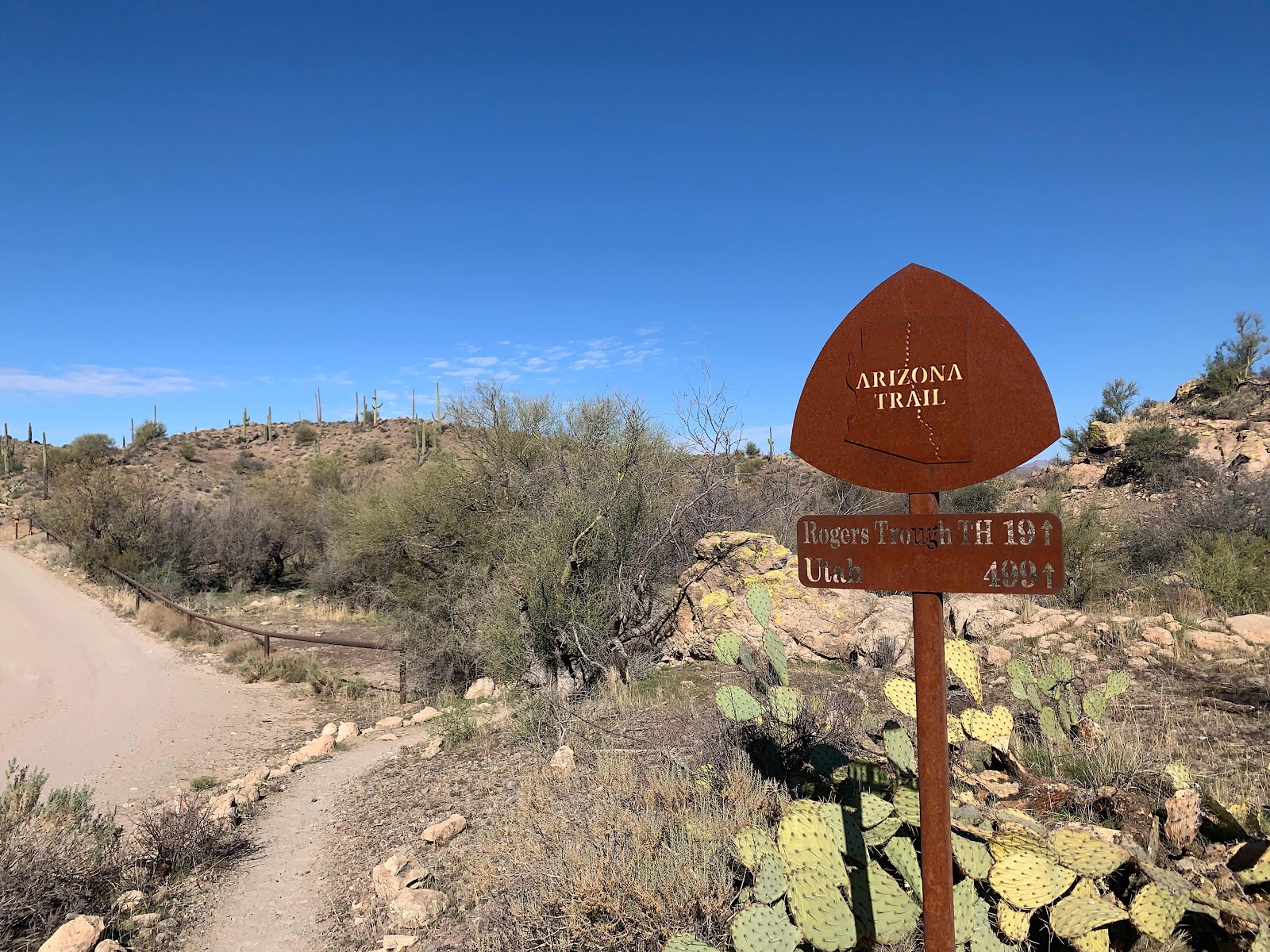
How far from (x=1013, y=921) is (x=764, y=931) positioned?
106cm

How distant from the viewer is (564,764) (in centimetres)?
604

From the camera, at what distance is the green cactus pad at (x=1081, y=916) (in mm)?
2830

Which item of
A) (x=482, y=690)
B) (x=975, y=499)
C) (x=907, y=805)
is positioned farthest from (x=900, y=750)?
(x=975, y=499)

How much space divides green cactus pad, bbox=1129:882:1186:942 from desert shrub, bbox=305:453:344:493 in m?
32.1

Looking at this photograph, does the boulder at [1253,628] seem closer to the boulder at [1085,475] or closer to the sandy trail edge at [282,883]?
the sandy trail edge at [282,883]

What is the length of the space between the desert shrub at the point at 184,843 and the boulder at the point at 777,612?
576 centimetres

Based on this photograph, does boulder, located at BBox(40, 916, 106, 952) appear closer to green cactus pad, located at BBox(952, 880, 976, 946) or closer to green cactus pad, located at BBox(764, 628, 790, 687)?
green cactus pad, located at BBox(764, 628, 790, 687)

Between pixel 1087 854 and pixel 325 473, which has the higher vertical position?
pixel 325 473

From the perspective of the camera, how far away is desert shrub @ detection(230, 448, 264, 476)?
159 ft

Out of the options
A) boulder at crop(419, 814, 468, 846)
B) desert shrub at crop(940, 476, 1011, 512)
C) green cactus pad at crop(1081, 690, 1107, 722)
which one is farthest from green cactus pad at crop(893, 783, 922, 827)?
desert shrub at crop(940, 476, 1011, 512)

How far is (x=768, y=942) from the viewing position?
9.39 ft

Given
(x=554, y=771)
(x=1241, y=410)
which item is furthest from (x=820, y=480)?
(x=1241, y=410)

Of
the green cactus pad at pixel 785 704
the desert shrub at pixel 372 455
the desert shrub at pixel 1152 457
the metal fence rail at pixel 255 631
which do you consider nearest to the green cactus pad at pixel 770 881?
the green cactus pad at pixel 785 704

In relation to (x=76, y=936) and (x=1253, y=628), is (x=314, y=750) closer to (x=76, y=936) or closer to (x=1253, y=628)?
(x=76, y=936)
